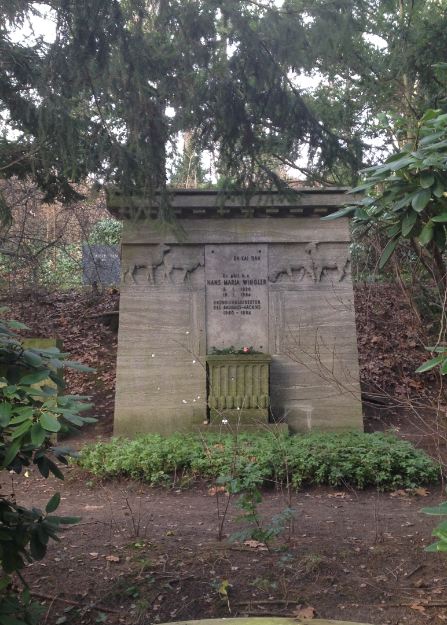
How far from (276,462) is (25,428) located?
176 inches

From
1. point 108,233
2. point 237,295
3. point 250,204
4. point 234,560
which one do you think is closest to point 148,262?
point 237,295

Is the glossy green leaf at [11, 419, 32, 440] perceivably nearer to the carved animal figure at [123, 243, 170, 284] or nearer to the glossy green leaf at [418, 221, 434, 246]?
the glossy green leaf at [418, 221, 434, 246]

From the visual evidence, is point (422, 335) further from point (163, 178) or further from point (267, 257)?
point (267, 257)

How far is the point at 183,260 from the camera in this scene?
9.20 meters

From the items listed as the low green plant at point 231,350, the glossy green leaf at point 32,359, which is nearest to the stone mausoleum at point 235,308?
the low green plant at point 231,350

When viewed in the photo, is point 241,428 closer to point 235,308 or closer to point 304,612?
point 235,308

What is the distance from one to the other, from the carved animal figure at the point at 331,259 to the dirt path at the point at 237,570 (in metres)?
4.00

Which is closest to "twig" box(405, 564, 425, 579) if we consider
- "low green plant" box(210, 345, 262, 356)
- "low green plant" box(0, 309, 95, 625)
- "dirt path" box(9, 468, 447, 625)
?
"dirt path" box(9, 468, 447, 625)

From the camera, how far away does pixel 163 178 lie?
7504 millimetres

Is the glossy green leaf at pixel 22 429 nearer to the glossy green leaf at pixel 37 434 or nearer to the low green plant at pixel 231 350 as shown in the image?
the glossy green leaf at pixel 37 434

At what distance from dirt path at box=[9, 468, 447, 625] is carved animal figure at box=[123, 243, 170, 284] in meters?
3.95

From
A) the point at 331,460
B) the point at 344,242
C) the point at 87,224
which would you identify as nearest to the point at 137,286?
the point at 344,242

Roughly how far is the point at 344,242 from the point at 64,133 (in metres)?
4.15

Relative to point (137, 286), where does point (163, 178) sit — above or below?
above
